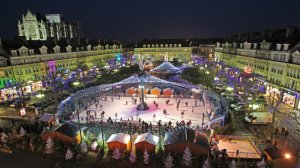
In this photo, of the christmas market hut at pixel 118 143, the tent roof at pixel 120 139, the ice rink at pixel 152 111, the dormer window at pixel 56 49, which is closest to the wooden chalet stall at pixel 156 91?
the ice rink at pixel 152 111

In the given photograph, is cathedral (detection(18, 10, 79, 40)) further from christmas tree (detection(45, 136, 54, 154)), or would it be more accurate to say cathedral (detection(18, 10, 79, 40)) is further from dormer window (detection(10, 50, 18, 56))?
christmas tree (detection(45, 136, 54, 154))

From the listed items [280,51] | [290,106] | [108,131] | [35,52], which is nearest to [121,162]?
[108,131]

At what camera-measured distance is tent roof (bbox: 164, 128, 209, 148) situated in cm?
2102

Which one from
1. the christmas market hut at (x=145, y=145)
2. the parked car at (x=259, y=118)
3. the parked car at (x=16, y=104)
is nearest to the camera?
the christmas market hut at (x=145, y=145)

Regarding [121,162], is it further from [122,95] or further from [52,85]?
[52,85]

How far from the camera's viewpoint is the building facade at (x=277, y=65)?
125 feet

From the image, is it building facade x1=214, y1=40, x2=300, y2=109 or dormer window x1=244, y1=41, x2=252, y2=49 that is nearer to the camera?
building facade x1=214, y1=40, x2=300, y2=109

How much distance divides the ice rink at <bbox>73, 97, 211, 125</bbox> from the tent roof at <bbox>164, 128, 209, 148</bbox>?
9146 mm

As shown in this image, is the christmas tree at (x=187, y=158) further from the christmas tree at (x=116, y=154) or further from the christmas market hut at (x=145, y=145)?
the christmas tree at (x=116, y=154)

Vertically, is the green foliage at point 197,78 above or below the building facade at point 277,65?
below

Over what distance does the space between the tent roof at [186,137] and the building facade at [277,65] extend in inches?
799

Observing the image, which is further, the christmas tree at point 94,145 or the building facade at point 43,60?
the building facade at point 43,60

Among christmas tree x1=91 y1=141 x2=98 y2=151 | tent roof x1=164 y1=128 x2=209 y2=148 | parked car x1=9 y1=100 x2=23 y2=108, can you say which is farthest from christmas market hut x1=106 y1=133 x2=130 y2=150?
parked car x1=9 y1=100 x2=23 y2=108

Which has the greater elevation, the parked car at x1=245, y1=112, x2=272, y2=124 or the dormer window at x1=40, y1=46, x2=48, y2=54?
the dormer window at x1=40, y1=46, x2=48, y2=54
